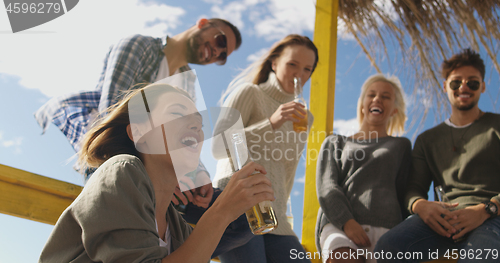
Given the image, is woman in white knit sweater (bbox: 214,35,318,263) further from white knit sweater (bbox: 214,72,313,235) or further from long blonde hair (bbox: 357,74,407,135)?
long blonde hair (bbox: 357,74,407,135)

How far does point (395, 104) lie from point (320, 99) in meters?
0.50

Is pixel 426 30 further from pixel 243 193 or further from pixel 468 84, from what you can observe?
pixel 243 193

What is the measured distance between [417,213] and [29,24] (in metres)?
2.15

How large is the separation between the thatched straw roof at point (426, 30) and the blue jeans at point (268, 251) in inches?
62.6

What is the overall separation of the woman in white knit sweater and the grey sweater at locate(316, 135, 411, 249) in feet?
0.73

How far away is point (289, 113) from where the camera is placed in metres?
1.72

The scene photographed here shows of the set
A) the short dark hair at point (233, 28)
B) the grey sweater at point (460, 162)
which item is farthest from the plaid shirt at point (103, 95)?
the grey sweater at point (460, 162)

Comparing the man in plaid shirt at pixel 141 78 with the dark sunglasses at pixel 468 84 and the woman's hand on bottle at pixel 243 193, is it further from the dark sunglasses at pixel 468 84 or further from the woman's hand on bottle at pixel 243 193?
the dark sunglasses at pixel 468 84

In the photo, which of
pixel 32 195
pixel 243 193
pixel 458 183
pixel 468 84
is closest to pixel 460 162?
pixel 458 183

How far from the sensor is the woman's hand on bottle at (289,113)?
172cm

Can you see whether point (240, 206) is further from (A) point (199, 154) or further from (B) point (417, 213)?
(B) point (417, 213)

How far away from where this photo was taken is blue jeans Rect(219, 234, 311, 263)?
139cm

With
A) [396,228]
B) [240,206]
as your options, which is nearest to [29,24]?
[240,206]

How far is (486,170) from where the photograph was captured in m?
1.84
